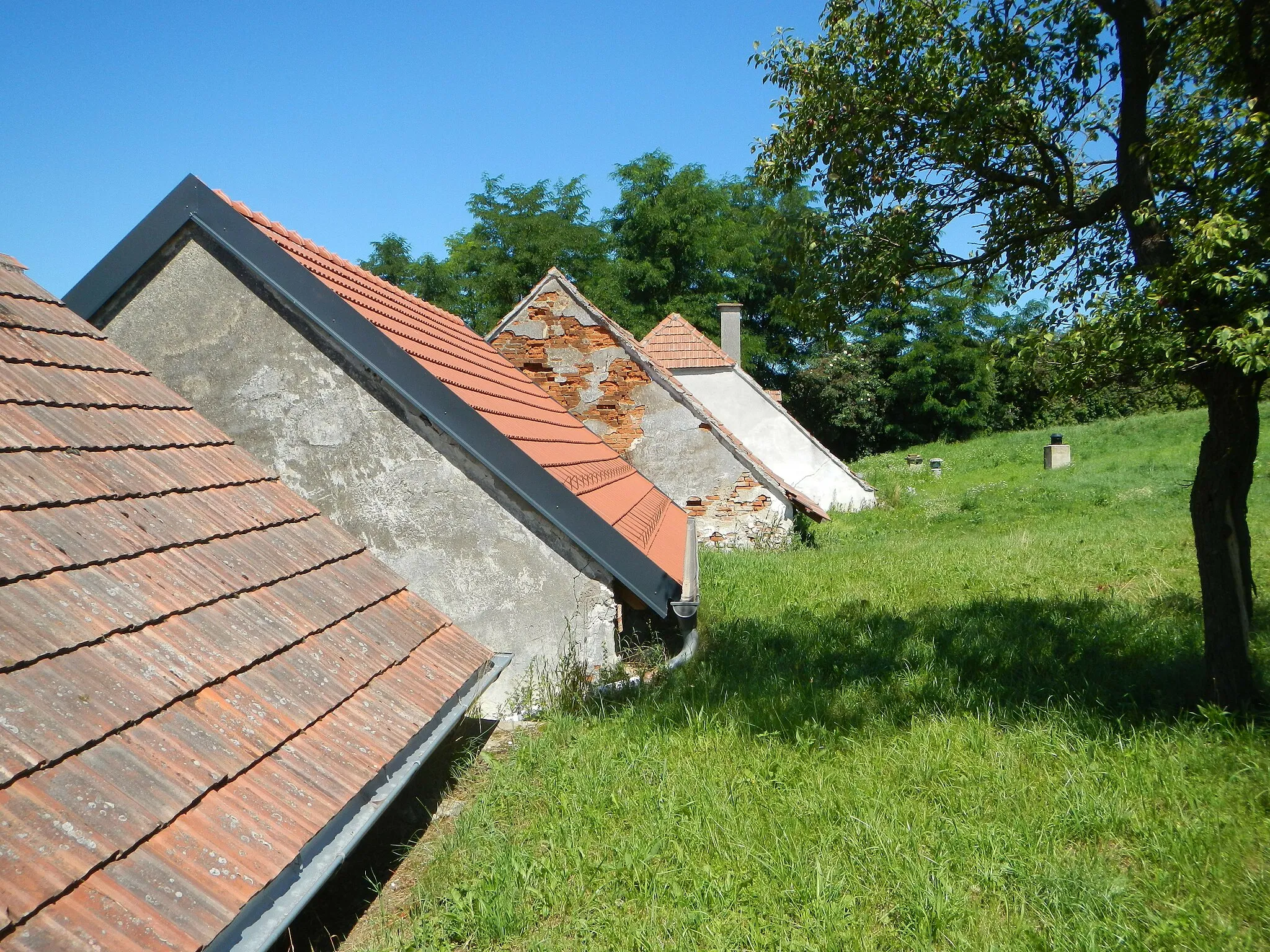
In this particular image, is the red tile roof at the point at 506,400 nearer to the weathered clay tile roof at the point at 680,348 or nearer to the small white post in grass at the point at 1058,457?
the weathered clay tile roof at the point at 680,348

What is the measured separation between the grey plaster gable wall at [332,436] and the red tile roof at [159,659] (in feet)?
1.32

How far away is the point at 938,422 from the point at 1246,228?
42493 millimetres

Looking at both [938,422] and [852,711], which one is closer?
[852,711]

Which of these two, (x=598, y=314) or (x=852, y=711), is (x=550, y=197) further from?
(x=852, y=711)

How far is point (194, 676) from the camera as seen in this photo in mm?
3270

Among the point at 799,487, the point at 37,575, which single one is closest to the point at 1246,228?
the point at 37,575

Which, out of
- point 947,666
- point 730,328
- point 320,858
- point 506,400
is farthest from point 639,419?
point 320,858

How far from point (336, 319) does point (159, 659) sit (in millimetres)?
2971

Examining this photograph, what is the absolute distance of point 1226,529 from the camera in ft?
18.1

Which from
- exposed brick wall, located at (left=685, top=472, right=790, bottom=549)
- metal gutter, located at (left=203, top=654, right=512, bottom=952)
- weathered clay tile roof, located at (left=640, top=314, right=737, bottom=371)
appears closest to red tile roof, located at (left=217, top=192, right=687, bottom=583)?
metal gutter, located at (left=203, top=654, right=512, bottom=952)

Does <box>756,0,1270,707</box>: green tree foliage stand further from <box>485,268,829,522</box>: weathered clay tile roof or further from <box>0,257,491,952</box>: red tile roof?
<box>485,268,829,522</box>: weathered clay tile roof

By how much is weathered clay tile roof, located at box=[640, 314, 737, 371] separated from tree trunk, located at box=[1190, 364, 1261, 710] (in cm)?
1555

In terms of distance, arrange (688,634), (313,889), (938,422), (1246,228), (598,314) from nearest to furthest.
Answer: (313,889) < (1246,228) < (688,634) < (598,314) < (938,422)

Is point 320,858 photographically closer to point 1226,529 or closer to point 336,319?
point 336,319
